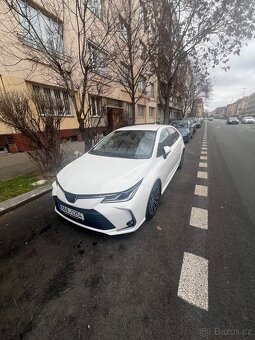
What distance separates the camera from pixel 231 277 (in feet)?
6.98

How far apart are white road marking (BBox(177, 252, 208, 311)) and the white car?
858 millimetres

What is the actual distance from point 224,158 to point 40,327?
8.52 meters

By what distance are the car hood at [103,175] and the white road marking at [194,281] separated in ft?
4.29

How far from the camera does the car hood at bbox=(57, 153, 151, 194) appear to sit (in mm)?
2617

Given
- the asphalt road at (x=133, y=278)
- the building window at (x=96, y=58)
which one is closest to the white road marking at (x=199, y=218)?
the asphalt road at (x=133, y=278)

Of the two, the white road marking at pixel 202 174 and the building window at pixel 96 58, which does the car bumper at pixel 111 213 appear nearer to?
the white road marking at pixel 202 174

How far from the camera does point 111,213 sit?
2.49m

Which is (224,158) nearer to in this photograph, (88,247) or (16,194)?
(88,247)

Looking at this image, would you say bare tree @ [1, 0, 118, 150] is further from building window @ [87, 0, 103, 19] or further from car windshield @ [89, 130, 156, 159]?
car windshield @ [89, 130, 156, 159]

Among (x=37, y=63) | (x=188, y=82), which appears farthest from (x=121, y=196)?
(x=188, y=82)

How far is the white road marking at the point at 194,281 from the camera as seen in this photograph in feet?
6.22

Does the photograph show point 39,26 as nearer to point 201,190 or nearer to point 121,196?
point 121,196

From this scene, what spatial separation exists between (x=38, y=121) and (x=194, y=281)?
16.8ft

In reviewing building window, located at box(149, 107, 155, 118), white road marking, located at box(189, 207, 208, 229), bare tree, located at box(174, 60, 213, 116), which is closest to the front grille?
white road marking, located at box(189, 207, 208, 229)
